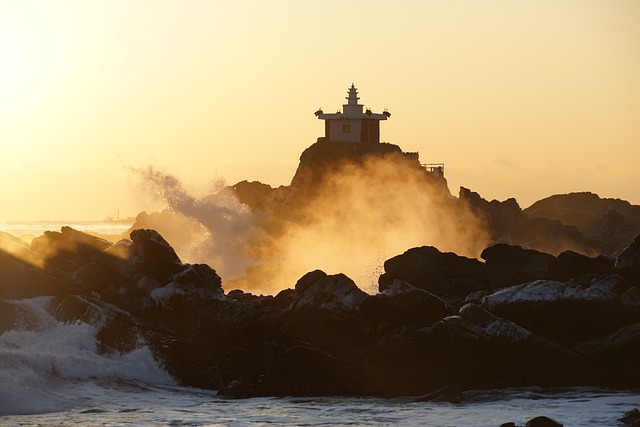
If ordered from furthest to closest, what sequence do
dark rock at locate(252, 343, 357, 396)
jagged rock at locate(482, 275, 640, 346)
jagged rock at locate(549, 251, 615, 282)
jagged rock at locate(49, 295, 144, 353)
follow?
jagged rock at locate(549, 251, 615, 282), jagged rock at locate(49, 295, 144, 353), jagged rock at locate(482, 275, 640, 346), dark rock at locate(252, 343, 357, 396)

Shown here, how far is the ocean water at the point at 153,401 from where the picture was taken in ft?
125

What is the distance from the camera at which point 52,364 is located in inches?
1694

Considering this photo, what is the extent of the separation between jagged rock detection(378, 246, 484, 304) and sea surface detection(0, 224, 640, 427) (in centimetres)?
1207

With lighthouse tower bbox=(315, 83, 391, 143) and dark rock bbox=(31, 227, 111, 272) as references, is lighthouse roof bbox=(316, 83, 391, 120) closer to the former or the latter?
lighthouse tower bbox=(315, 83, 391, 143)

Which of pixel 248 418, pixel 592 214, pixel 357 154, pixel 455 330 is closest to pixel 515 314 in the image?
pixel 455 330

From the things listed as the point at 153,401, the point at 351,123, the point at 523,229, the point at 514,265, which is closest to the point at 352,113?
the point at 351,123

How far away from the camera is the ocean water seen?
125 feet

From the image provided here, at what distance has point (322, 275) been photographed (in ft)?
157

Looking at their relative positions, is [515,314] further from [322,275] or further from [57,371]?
[57,371]

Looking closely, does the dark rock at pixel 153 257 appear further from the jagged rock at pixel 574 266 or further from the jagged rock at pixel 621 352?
the jagged rock at pixel 621 352

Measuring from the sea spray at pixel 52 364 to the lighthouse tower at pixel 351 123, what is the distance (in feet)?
198

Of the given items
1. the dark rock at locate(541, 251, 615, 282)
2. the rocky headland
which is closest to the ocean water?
the rocky headland

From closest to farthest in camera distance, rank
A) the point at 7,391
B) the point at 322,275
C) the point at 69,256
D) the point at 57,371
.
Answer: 1. the point at 7,391
2. the point at 57,371
3. the point at 322,275
4. the point at 69,256

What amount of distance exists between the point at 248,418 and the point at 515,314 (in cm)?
1046
